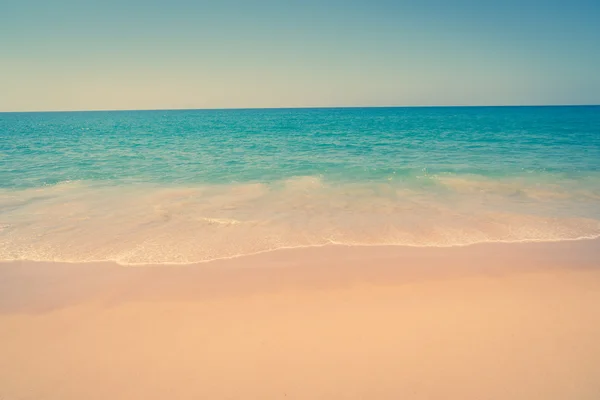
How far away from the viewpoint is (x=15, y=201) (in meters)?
9.30

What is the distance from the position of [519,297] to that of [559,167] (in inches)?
521

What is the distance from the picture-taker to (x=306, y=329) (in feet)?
12.5

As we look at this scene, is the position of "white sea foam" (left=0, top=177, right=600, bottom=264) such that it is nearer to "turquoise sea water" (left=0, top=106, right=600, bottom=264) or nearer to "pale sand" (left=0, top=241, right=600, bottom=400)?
"turquoise sea water" (left=0, top=106, right=600, bottom=264)

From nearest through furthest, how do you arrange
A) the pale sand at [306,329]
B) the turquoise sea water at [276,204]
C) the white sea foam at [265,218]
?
the pale sand at [306,329] → the white sea foam at [265,218] → the turquoise sea water at [276,204]

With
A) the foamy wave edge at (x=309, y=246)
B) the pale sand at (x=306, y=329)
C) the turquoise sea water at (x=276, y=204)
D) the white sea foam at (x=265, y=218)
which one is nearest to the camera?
the pale sand at (x=306, y=329)

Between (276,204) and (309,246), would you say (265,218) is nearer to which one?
(276,204)

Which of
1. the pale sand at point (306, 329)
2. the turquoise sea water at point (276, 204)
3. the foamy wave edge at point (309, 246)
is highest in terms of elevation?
the turquoise sea water at point (276, 204)

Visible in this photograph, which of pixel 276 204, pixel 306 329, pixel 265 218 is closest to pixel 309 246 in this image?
pixel 265 218

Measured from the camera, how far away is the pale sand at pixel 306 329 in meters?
3.08

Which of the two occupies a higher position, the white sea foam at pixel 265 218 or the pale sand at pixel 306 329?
the white sea foam at pixel 265 218

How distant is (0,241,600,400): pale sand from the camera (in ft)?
10.1

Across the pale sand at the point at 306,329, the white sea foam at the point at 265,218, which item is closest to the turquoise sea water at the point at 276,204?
the white sea foam at the point at 265,218

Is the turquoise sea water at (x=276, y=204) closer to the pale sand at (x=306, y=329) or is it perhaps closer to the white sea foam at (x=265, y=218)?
the white sea foam at (x=265, y=218)

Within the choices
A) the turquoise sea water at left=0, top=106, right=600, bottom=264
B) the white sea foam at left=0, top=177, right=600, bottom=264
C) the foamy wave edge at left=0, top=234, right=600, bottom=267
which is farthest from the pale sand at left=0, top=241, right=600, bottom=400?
the turquoise sea water at left=0, top=106, right=600, bottom=264
